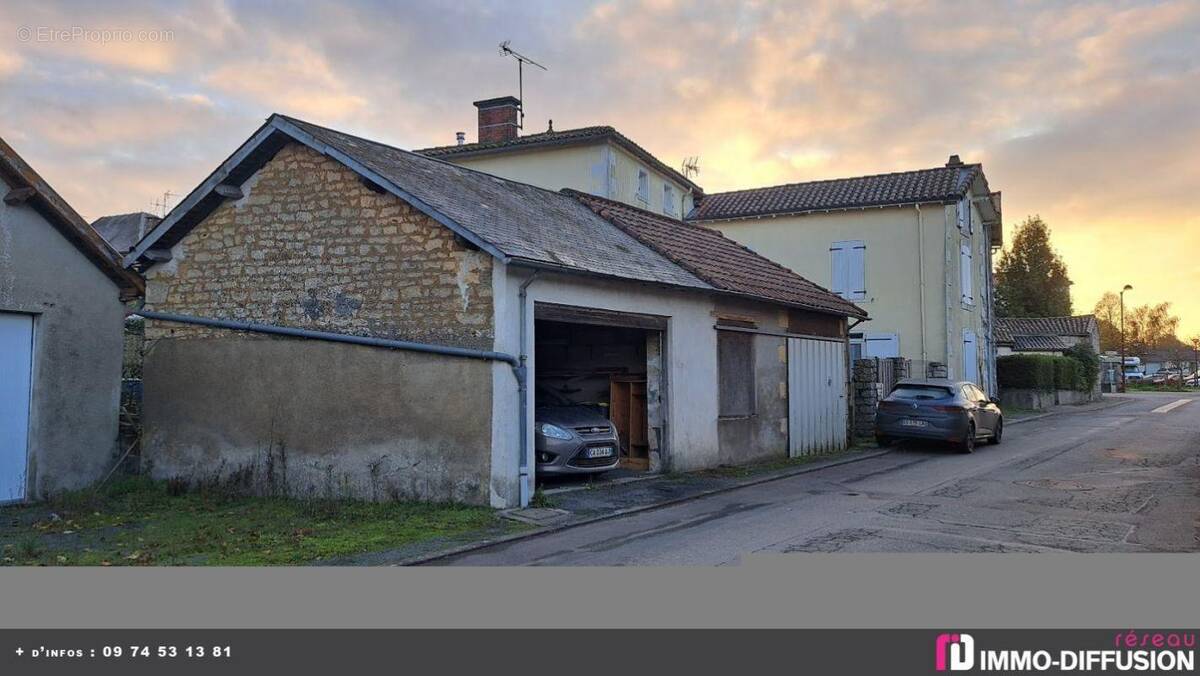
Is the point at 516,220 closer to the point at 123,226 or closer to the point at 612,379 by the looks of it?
the point at 612,379

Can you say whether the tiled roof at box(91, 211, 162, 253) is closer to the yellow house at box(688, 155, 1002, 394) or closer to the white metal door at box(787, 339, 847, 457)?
the yellow house at box(688, 155, 1002, 394)

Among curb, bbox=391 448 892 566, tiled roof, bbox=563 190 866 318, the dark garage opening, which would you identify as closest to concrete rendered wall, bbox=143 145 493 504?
curb, bbox=391 448 892 566

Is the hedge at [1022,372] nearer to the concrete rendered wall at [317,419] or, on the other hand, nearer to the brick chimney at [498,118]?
the brick chimney at [498,118]

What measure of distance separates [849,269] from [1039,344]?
34.2 meters

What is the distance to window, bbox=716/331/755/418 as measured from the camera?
51.1ft

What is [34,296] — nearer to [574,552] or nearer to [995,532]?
[574,552]

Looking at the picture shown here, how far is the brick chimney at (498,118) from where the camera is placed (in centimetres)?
2927

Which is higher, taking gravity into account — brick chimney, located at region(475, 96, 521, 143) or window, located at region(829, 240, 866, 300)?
brick chimney, located at region(475, 96, 521, 143)

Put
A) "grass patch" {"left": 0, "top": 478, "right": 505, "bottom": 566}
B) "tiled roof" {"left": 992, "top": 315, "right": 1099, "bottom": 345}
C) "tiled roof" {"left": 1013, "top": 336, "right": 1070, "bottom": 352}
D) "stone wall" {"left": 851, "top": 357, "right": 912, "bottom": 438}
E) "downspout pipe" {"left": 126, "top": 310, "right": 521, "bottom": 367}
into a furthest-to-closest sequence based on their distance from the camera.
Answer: "tiled roof" {"left": 992, "top": 315, "right": 1099, "bottom": 345} → "tiled roof" {"left": 1013, "top": 336, "right": 1070, "bottom": 352} → "stone wall" {"left": 851, "top": 357, "right": 912, "bottom": 438} → "downspout pipe" {"left": 126, "top": 310, "right": 521, "bottom": 367} → "grass patch" {"left": 0, "top": 478, "right": 505, "bottom": 566}

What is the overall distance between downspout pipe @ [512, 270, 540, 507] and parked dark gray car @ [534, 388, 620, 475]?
1.07 meters

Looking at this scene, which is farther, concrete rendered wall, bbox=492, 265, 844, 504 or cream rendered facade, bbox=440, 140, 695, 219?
cream rendered facade, bbox=440, 140, 695, 219

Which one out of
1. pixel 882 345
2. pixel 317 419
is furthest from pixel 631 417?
pixel 882 345

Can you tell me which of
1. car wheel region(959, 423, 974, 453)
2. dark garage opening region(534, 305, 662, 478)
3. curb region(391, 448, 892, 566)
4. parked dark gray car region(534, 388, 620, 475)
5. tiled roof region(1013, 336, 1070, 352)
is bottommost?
curb region(391, 448, 892, 566)

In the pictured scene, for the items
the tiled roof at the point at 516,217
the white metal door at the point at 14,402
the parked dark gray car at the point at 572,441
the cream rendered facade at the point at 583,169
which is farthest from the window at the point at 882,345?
the white metal door at the point at 14,402
